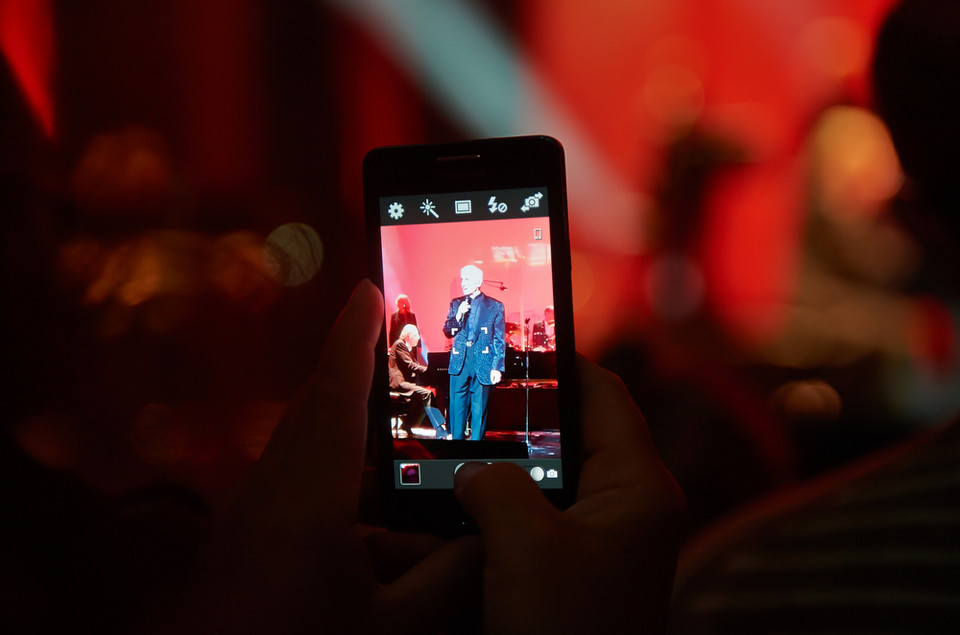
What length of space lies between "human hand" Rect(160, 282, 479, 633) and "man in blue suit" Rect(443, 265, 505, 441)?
0.43ft

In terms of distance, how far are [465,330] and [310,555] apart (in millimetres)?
276

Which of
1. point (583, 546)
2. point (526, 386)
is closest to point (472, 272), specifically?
point (526, 386)

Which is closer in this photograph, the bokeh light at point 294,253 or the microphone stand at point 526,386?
the microphone stand at point 526,386

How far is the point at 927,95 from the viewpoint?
0.68m

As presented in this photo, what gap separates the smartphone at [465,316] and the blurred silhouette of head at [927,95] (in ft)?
1.83

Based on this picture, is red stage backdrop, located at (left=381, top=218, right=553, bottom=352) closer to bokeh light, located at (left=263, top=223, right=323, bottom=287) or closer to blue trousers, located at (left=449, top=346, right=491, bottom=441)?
blue trousers, located at (left=449, top=346, right=491, bottom=441)

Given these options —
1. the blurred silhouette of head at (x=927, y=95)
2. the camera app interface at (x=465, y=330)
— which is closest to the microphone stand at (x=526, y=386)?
the camera app interface at (x=465, y=330)

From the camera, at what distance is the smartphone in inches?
21.4

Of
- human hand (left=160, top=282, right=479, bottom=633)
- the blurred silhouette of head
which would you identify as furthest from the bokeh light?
the blurred silhouette of head

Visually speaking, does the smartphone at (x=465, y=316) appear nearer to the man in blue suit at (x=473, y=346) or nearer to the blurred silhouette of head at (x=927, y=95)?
the man in blue suit at (x=473, y=346)

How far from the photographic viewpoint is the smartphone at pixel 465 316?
0.54 metres

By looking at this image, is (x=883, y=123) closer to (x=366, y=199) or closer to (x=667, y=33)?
(x=667, y=33)

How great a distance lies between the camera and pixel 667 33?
85 cm

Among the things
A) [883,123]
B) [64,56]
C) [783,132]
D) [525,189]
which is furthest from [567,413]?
[64,56]
